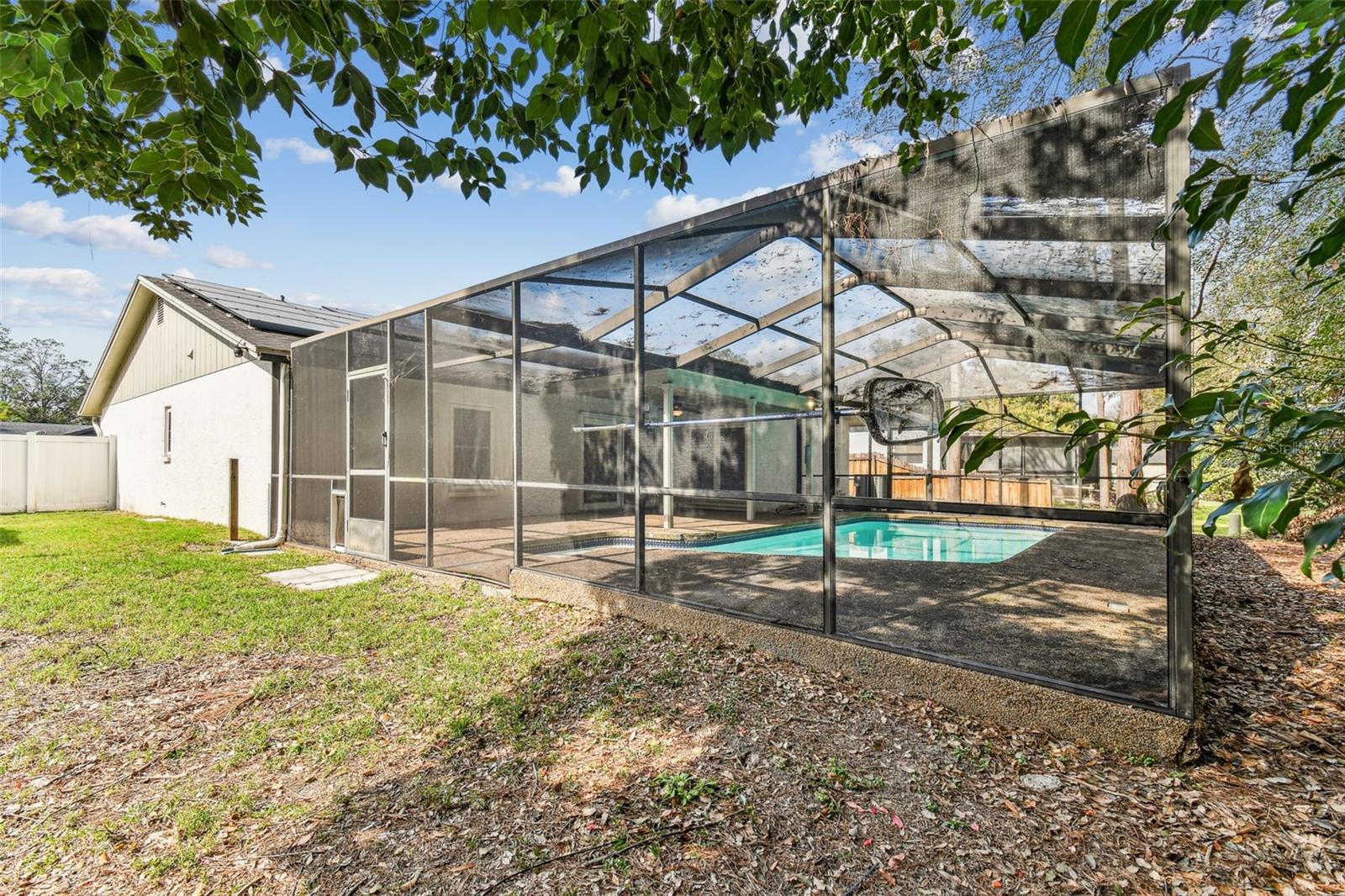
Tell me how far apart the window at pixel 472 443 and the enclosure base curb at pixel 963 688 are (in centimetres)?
209

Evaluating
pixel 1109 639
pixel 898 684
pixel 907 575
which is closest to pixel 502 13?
pixel 898 684

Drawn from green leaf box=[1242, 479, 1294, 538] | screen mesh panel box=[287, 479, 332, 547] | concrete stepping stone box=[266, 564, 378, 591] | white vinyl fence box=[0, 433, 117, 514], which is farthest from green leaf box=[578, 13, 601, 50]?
white vinyl fence box=[0, 433, 117, 514]

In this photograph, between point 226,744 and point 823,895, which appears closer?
point 823,895

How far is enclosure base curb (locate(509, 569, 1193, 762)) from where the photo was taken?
241cm

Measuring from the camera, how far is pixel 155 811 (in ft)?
7.29

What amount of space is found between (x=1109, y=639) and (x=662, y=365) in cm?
313

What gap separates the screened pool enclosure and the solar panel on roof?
12.4 ft

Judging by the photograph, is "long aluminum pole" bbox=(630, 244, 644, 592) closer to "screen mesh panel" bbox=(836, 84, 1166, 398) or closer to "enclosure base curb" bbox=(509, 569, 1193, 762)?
"enclosure base curb" bbox=(509, 569, 1193, 762)

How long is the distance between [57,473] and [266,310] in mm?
6837

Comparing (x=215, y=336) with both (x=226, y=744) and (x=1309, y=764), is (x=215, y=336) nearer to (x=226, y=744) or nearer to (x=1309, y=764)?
(x=226, y=744)

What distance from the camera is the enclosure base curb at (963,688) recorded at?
2414mm

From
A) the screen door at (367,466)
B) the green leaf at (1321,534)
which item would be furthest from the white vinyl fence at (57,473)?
the green leaf at (1321,534)

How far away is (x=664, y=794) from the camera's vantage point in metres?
2.26

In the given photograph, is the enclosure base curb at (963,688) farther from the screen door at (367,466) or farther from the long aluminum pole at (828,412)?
the screen door at (367,466)
